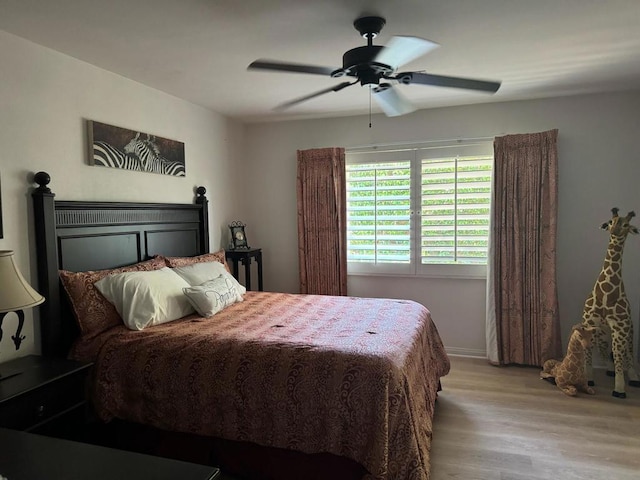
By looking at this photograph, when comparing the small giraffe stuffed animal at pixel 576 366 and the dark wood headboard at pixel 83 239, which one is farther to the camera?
the small giraffe stuffed animal at pixel 576 366

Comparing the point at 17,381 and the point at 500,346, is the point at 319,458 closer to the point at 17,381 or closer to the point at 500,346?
the point at 17,381

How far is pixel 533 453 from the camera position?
2.43 metres

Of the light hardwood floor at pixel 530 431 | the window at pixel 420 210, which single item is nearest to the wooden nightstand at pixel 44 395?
the light hardwood floor at pixel 530 431

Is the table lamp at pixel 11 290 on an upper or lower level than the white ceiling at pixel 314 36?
lower

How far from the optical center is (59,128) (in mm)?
2568

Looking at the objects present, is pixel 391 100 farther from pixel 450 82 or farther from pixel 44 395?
pixel 44 395

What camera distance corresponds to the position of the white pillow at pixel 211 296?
2807 millimetres

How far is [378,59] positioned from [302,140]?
251 cm

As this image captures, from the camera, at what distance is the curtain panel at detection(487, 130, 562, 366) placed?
363cm

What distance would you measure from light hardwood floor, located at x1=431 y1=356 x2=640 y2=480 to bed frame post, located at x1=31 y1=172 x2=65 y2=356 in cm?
230

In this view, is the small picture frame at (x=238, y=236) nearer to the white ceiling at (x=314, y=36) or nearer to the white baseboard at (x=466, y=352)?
the white ceiling at (x=314, y=36)

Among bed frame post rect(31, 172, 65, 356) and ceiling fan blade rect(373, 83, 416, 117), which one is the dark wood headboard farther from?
ceiling fan blade rect(373, 83, 416, 117)

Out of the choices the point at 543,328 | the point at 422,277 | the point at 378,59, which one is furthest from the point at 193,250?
the point at 543,328

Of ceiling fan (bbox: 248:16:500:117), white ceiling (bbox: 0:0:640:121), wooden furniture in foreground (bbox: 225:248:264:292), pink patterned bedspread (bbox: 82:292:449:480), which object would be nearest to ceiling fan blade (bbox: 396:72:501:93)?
ceiling fan (bbox: 248:16:500:117)
